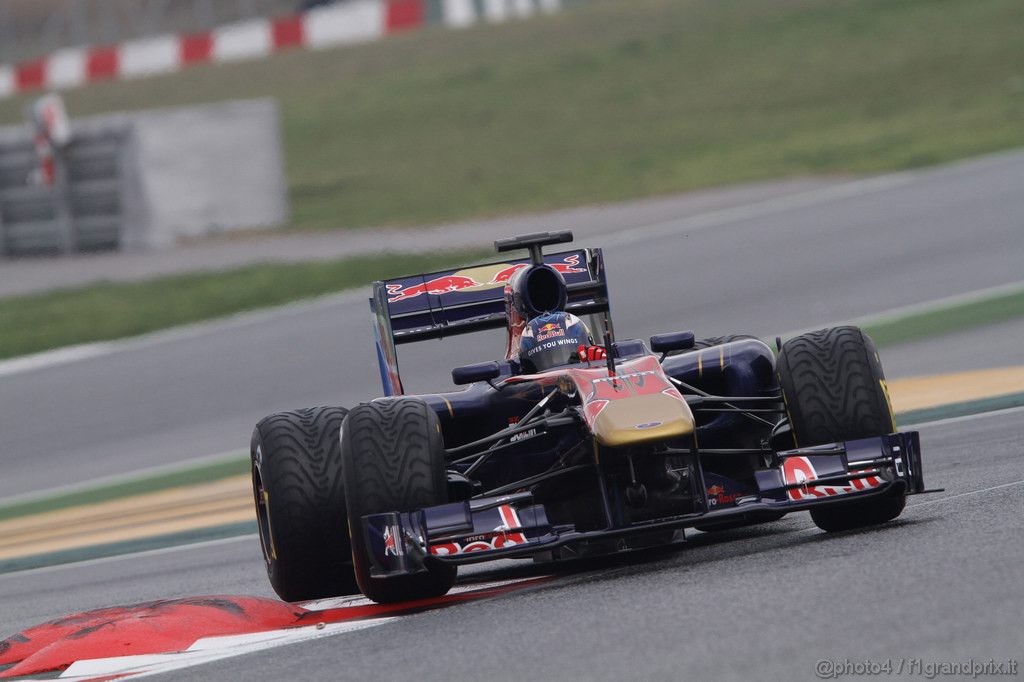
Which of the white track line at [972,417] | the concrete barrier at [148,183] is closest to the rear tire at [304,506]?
the white track line at [972,417]

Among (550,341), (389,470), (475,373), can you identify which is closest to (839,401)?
(550,341)

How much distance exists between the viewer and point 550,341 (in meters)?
7.86

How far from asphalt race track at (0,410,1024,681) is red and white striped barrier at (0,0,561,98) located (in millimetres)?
25576

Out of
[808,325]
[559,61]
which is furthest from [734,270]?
[559,61]

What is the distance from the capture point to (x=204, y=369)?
15.8 m

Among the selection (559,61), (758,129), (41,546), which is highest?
(559,61)

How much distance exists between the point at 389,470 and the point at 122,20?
2865cm

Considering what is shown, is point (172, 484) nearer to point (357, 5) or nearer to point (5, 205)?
point (5, 205)

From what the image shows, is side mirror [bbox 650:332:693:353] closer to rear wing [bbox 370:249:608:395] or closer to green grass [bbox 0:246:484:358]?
rear wing [bbox 370:249:608:395]

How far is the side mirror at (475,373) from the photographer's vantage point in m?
7.38

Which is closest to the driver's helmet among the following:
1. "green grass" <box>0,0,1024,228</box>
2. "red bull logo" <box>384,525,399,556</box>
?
"red bull logo" <box>384,525,399,556</box>

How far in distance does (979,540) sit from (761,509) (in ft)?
2.83

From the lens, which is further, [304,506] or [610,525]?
[304,506]

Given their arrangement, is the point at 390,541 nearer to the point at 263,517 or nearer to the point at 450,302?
the point at 263,517
